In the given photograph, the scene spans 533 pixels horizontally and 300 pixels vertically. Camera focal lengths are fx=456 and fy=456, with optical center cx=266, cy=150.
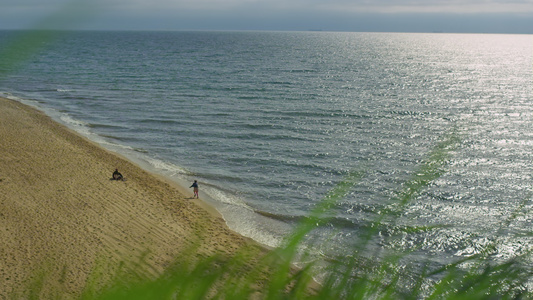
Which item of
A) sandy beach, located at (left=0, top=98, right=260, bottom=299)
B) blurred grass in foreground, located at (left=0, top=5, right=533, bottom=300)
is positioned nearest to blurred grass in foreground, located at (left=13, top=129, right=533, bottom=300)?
blurred grass in foreground, located at (left=0, top=5, right=533, bottom=300)

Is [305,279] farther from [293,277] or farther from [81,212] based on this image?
[81,212]

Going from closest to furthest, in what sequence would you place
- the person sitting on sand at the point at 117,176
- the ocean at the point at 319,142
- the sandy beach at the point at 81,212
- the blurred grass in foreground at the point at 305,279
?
the blurred grass in foreground at the point at 305,279 → the sandy beach at the point at 81,212 → the ocean at the point at 319,142 → the person sitting on sand at the point at 117,176

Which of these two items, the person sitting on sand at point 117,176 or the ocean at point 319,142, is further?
the person sitting on sand at point 117,176

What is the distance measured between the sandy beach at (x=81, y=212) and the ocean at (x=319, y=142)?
2127mm

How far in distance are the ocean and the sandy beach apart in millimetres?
2127

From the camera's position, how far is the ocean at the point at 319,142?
1810cm

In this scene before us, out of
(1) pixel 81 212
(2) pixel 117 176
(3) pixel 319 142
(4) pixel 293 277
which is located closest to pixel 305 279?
(4) pixel 293 277

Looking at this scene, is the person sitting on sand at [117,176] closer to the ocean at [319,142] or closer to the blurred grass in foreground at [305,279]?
the ocean at [319,142]

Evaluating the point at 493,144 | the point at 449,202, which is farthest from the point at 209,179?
the point at 493,144

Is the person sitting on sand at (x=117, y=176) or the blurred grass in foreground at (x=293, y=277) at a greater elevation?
the blurred grass in foreground at (x=293, y=277)

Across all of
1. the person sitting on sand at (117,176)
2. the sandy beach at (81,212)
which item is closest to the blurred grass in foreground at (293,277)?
the sandy beach at (81,212)

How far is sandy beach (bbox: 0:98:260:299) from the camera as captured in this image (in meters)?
16.2

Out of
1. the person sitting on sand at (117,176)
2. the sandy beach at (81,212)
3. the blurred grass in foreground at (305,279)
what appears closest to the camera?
the blurred grass in foreground at (305,279)

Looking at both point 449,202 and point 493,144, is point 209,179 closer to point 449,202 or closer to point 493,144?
point 449,202
